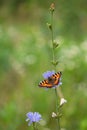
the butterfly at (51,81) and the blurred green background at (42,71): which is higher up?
the blurred green background at (42,71)

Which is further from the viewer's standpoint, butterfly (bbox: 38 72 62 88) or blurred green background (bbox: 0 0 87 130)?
blurred green background (bbox: 0 0 87 130)

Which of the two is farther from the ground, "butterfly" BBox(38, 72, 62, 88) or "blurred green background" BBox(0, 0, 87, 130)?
"blurred green background" BBox(0, 0, 87, 130)

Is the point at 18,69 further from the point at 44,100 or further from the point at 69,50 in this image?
the point at 44,100

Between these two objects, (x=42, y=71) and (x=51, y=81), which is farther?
(x=42, y=71)

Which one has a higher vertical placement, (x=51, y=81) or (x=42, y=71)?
(x=42, y=71)

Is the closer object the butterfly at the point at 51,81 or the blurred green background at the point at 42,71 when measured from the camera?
the butterfly at the point at 51,81
